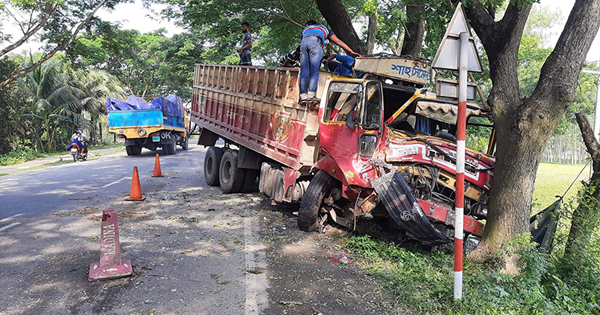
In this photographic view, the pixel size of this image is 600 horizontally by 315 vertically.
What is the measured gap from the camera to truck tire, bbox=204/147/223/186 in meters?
11.2

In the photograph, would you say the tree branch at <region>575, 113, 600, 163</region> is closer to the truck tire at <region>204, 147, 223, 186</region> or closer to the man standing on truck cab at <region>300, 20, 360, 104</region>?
the man standing on truck cab at <region>300, 20, 360, 104</region>

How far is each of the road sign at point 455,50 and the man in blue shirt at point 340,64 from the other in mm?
3251

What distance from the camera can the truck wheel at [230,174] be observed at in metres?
10.1

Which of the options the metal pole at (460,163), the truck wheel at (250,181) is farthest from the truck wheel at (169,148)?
the metal pole at (460,163)

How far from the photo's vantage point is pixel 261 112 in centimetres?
877

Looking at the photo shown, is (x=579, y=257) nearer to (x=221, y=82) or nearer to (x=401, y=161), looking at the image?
(x=401, y=161)

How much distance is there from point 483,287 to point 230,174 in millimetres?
6966

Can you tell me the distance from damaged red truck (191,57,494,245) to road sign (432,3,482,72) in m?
0.24

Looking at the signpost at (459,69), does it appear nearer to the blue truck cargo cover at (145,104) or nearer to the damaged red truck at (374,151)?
the damaged red truck at (374,151)

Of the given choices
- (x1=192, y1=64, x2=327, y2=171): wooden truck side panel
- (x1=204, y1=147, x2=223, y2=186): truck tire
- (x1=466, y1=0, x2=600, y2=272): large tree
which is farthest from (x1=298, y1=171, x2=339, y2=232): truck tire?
(x1=204, y1=147, x2=223, y2=186): truck tire

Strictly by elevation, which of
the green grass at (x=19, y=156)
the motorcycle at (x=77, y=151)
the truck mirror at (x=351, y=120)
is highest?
the truck mirror at (x=351, y=120)

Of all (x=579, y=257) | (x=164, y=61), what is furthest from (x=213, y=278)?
(x=164, y=61)

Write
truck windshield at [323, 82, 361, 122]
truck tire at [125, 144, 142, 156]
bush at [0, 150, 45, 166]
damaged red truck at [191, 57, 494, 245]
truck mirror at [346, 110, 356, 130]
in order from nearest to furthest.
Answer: damaged red truck at [191, 57, 494, 245], truck mirror at [346, 110, 356, 130], truck windshield at [323, 82, 361, 122], bush at [0, 150, 45, 166], truck tire at [125, 144, 142, 156]

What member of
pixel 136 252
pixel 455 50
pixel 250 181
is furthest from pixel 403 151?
pixel 250 181
